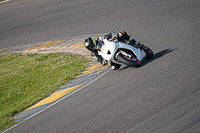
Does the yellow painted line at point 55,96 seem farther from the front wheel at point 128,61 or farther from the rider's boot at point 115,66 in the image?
the front wheel at point 128,61

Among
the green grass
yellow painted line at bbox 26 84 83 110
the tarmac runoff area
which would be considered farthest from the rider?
the green grass

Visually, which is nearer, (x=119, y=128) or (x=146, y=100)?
(x=119, y=128)

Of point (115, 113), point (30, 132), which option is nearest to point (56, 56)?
point (30, 132)

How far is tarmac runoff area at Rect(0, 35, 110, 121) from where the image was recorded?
8156 millimetres

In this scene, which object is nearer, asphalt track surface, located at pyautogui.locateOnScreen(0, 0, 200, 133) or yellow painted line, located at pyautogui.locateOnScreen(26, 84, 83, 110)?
asphalt track surface, located at pyautogui.locateOnScreen(0, 0, 200, 133)

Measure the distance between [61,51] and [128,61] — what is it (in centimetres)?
505

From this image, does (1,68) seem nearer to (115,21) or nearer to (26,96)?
(26,96)

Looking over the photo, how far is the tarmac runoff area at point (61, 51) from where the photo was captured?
8156 mm

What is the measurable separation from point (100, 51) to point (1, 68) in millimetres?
6364

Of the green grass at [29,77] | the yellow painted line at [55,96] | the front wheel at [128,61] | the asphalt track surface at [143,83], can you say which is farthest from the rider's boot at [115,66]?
the green grass at [29,77]

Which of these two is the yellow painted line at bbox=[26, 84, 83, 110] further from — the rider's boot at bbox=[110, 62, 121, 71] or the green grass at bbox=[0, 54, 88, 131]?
the rider's boot at bbox=[110, 62, 121, 71]

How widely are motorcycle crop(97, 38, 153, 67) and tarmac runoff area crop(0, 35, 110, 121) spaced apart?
3.48 ft

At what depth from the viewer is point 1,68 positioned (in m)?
12.7

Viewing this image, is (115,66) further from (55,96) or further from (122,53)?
(55,96)
